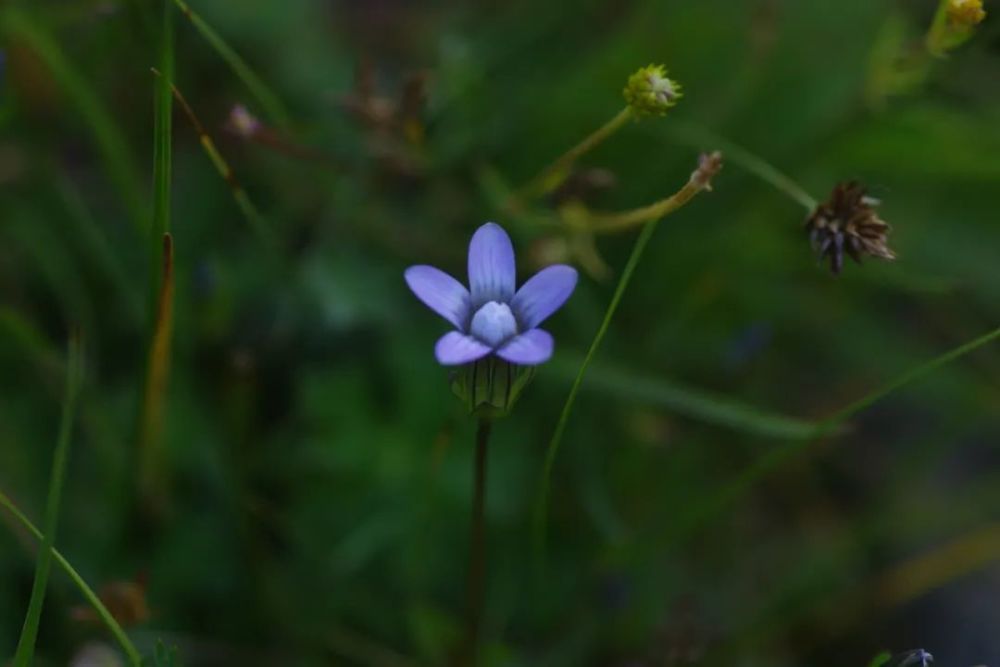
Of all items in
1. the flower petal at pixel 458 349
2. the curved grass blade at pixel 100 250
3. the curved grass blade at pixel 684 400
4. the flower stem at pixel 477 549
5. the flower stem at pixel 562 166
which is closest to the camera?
the flower petal at pixel 458 349

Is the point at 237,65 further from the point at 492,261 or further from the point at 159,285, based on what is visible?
the point at 492,261

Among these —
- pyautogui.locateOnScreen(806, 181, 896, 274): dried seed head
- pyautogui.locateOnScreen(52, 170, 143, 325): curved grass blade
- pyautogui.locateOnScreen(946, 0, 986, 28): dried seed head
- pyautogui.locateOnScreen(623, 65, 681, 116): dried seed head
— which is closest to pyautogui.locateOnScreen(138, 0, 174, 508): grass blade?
pyautogui.locateOnScreen(52, 170, 143, 325): curved grass blade

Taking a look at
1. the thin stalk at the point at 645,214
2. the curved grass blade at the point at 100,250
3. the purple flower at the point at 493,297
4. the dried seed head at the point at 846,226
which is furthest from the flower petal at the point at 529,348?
the curved grass blade at the point at 100,250

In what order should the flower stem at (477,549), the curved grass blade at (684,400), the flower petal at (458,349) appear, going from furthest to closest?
the curved grass blade at (684,400) < the flower stem at (477,549) < the flower petal at (458,349)

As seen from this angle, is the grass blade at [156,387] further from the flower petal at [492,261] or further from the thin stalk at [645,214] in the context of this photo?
the thin stalk at [645,214]

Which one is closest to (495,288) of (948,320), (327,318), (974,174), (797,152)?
(327,318)

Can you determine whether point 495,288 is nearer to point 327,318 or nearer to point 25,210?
point 327,318

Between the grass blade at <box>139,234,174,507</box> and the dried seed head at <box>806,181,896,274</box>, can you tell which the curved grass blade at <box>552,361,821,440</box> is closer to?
the dried seed head at <box>806,181,896,274</box>
